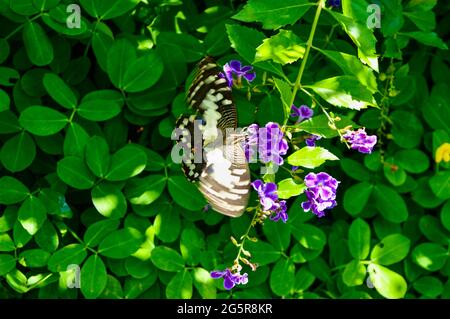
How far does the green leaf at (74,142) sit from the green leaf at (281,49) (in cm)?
76

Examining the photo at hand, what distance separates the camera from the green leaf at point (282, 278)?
2176mm

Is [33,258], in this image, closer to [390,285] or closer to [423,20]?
[390,285]

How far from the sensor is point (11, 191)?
6.51ft

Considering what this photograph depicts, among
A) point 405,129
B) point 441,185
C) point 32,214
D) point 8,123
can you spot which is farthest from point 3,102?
point 441,185

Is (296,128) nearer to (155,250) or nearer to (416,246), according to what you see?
(155,250)

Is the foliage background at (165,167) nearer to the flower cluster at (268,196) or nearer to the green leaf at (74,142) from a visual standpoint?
the green leaf at (74,142)

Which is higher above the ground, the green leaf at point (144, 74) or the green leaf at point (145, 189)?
the green leaf at point (144, 74)

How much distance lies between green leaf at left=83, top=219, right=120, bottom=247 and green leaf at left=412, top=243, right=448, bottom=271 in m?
1.15

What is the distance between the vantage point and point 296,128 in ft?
5.43

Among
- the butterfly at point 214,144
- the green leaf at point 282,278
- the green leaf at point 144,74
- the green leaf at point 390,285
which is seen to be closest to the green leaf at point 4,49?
the green leaf at point 144,74

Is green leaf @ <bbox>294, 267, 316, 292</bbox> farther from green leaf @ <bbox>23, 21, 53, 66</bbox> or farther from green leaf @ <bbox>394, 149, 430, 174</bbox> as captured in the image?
green leaf @ <bbox>23, 21, 53, 66</bbox>

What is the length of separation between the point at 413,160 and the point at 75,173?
49.7 inches
